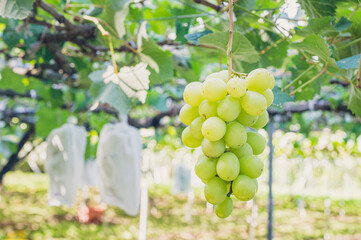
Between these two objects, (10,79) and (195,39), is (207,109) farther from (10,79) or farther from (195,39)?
(10,79)

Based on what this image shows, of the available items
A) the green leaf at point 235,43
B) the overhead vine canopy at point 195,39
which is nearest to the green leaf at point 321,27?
the overhead vine canopy at point 195,39

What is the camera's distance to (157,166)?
583 inches

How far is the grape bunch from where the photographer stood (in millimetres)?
501

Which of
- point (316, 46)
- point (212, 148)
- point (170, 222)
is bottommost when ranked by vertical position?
point (170, 222)

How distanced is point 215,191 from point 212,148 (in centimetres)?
7

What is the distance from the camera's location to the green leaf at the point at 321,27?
2.24ft

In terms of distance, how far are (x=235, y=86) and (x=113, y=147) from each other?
143 cm

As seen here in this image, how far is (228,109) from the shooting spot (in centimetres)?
50

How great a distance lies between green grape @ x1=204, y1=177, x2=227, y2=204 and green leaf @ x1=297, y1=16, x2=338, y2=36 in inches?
16.0

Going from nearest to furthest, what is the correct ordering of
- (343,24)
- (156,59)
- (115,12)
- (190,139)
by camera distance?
(190,139) < (343,24) < (115,12) < (156,59)

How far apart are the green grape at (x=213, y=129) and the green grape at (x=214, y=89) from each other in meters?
0.04

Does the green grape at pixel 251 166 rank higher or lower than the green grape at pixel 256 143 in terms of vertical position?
lower

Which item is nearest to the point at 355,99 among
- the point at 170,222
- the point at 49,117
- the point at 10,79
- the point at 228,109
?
the point at 228,109

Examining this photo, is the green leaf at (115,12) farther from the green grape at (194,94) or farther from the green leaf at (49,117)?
the green leaf at (49,117)
